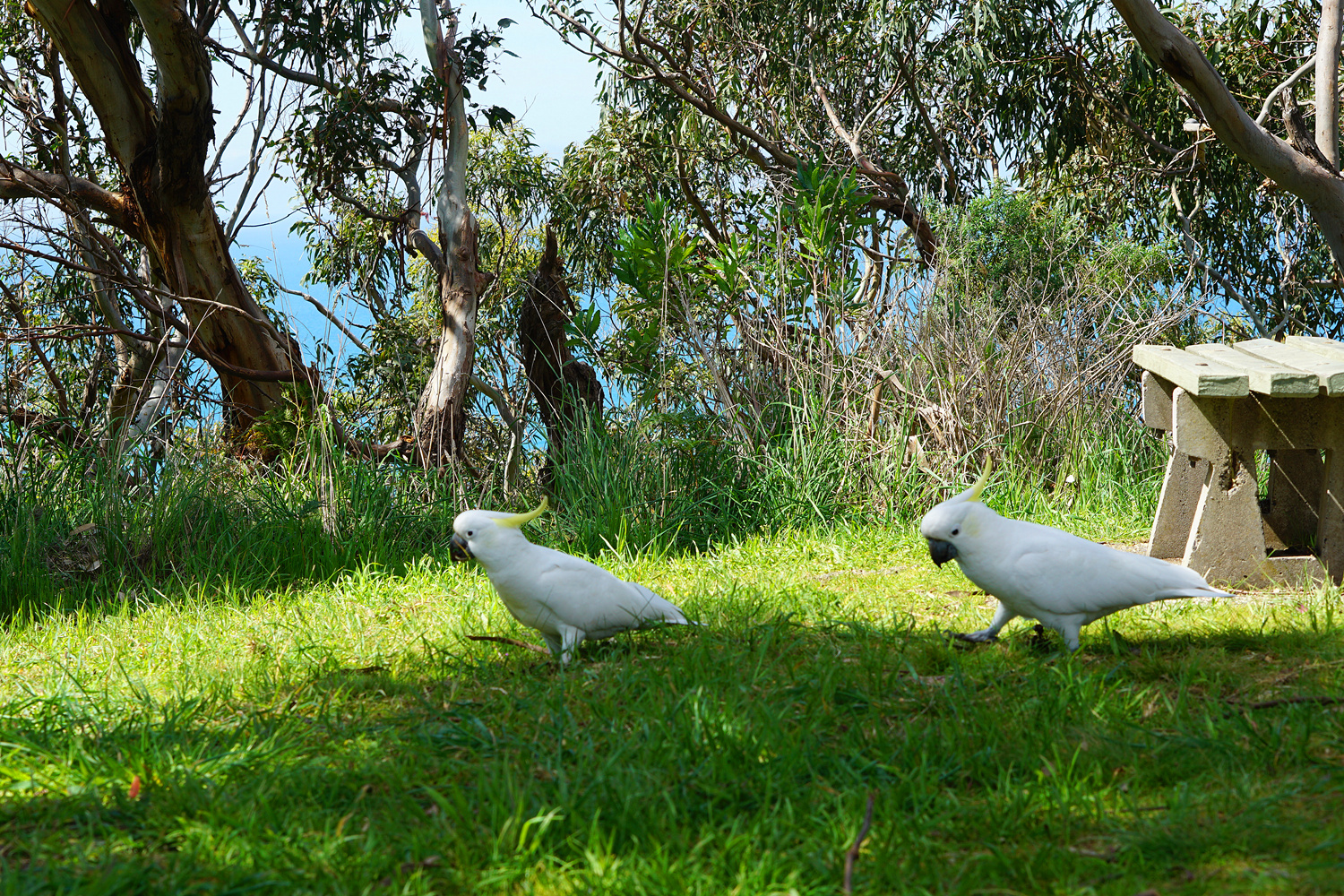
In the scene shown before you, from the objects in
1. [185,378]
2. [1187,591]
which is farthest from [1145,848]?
[185,378]

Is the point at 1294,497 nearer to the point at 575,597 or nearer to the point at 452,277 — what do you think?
the point at 575,597

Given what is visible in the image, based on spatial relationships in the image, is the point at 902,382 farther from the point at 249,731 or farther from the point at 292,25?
the point at 292,25

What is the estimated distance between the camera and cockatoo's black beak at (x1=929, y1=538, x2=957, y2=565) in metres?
2.40

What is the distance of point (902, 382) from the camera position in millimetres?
4617

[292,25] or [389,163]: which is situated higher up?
[292,25]

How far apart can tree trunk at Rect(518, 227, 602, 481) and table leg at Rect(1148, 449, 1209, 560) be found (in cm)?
271

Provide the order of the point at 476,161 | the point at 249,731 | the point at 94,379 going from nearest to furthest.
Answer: the point at 249,731
the point at 94,379
the point at 476,161

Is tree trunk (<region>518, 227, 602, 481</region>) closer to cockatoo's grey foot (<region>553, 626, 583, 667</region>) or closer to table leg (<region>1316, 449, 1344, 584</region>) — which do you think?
cockatoo's grey foot (<region>553, 626, 583, 667</region>)

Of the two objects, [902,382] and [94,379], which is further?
[94,379]

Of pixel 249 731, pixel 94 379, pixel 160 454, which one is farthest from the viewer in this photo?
pixel 94 379

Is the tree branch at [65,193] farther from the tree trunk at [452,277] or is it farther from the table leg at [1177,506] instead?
the table leg at [1177,506]

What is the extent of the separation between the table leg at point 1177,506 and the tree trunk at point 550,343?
2.71 m

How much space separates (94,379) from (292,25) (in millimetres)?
2395


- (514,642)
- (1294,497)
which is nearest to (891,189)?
(1294,497)
